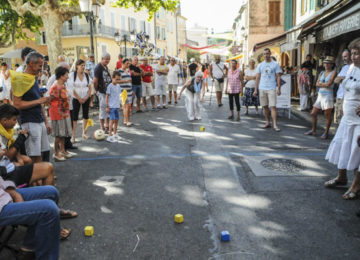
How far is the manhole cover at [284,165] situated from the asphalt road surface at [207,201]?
0.02 meters

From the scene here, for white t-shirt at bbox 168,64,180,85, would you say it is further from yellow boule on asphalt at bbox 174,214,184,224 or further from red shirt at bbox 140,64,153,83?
yellow boule on asphalt at bbox 174,214,184,224

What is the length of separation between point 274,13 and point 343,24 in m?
26.9

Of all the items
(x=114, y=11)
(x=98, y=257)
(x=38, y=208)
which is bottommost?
(x=98, y=257)

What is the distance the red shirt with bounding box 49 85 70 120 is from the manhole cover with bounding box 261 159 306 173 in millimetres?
3827

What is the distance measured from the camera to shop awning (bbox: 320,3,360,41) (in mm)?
7602

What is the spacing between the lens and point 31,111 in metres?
4.89

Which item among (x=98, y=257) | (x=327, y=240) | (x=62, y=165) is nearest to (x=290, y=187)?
(x=327, y=240)

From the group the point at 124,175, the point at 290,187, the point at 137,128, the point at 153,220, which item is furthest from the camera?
the point at 137,128

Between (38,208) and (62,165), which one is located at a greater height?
(38,208)

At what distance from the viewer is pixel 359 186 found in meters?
4.59

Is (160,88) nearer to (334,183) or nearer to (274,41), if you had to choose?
(274,41)

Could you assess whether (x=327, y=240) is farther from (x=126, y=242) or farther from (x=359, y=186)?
(x=126, y=242)

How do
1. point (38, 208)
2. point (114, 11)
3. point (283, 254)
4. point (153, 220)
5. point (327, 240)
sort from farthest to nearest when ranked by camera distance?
point (114, 11) < point (153, 220) < point (327, 240) < point (283, 254) < point (38, 208)

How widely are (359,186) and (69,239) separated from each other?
3.72 metres
